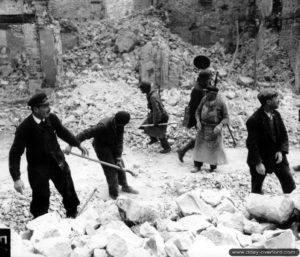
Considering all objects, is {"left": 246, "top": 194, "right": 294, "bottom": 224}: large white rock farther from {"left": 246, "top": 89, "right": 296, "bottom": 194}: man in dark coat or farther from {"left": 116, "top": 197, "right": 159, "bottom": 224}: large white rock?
{"left": 116, "top": 197, "right": 159, "bottom": 224}: large white rock

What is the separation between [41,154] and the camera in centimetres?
429

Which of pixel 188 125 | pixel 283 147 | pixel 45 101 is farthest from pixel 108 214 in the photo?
pixel 188 125

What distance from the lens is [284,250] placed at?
3.03 meters

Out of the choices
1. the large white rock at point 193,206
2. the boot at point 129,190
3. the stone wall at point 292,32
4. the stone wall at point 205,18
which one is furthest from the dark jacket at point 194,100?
the stone wall at point 205,18

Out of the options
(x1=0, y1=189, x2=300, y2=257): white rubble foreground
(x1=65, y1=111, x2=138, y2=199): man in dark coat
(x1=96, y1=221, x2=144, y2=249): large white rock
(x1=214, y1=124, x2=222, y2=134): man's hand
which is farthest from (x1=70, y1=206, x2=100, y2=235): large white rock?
(x1=214, y1=124, x2=222, y2=134): man's hand

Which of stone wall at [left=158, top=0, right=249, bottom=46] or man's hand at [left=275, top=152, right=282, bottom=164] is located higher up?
→ stone wall at [left=158, top=0, right=249, bottom=46]

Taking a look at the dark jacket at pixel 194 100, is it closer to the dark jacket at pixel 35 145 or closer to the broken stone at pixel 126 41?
the dark jacket at pixel 35 145

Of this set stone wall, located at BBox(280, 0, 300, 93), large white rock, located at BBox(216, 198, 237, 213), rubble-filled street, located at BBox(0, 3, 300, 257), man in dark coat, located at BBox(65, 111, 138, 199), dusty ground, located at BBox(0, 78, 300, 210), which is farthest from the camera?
stone wall, located at BBox(280, 0, 300, 93)

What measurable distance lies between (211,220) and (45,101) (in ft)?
6.29

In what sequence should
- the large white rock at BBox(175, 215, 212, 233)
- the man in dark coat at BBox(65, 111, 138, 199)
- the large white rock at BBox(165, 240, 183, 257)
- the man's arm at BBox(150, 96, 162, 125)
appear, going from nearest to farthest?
1. the large white rock at BBox(165, 240, 183, 257)
2. the large white rock at BBox(175, 215, 212, 233)
3. the man in dark coat at BBox(65, 111, 138, 199)
4. the man's arm at BBox(150, 96, 162, 125)

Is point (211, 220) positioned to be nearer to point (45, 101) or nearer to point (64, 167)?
point (64, 167)

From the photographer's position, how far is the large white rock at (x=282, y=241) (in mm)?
3088

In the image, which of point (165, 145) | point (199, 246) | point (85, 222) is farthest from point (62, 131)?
point (165, 145)

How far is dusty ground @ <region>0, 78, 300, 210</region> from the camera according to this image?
606 centimetres
